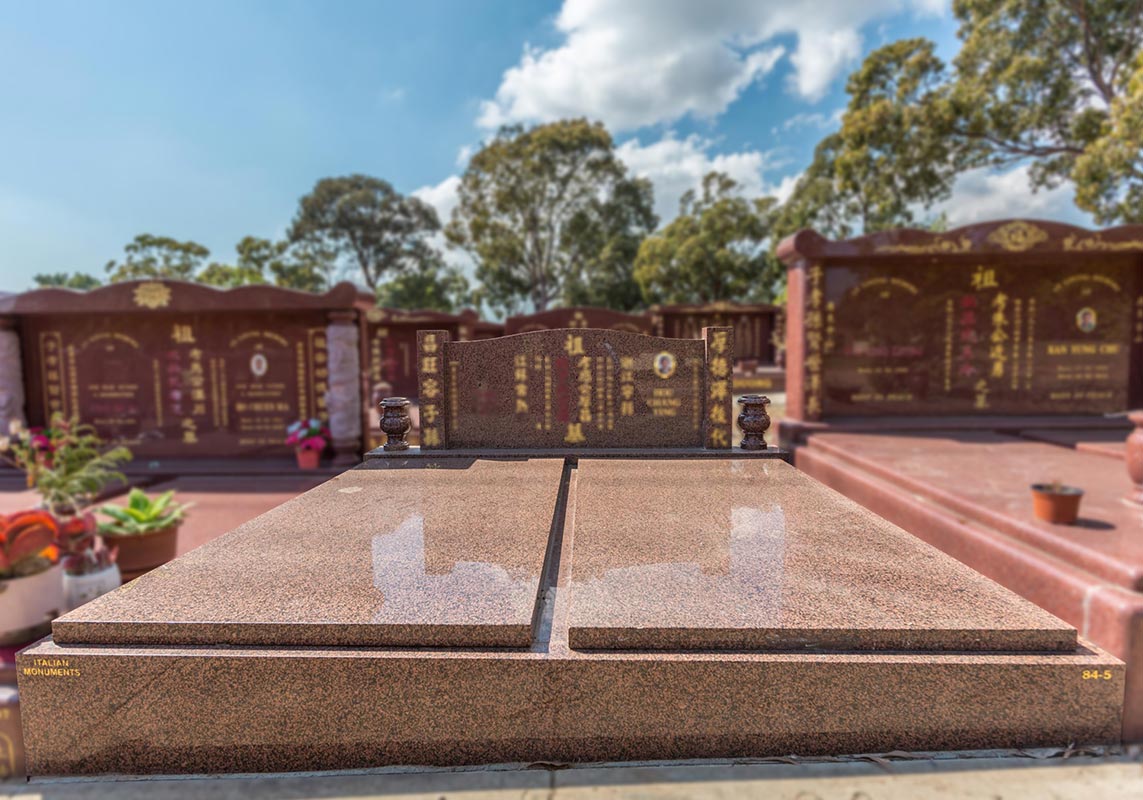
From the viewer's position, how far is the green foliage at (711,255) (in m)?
24.8

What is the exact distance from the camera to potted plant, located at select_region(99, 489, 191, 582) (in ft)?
12.5

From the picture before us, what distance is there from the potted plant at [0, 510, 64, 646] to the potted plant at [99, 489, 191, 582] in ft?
3.72

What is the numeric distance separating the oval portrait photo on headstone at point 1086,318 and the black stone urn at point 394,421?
8.06 meters

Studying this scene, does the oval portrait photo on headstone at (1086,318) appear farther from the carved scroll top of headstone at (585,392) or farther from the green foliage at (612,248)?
the green foliage at (612,248)

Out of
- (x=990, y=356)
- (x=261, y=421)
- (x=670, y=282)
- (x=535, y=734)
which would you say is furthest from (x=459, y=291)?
(x=535, y=734)

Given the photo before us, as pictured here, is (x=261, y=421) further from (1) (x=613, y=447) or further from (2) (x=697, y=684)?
(2) (x=697, y=684)

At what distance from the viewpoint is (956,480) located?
458 centimetres

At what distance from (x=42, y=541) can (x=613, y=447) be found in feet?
10.0

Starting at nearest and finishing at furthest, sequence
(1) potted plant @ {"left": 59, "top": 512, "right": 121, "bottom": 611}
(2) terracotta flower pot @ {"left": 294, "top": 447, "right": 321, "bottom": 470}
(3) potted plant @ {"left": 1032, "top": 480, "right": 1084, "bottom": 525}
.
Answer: (1) potted plant @ {"left": 59, "top": 512, "right": 121, "bottom": 611}, (3) potted plant @ {"left": 1032, "top": 480, "right": 1084, "bottom": 525}, (2) terracotta flower pot @ {"left": 294, "top": 447, "right": 321, "bottom": 470}

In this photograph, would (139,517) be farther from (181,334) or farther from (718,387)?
(181,334)

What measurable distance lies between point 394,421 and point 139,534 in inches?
69.1

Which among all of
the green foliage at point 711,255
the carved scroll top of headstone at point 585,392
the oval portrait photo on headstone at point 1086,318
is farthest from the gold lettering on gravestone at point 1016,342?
the green foliage at point 711,255

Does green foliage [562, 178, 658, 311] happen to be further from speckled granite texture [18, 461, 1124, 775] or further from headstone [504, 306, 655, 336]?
speckled granite texture [18, 461, 1124, 775]

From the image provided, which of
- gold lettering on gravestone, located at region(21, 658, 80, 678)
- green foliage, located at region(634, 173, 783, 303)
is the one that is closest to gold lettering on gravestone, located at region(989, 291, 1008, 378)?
gold lettering on gravestone, located at region(21, 658, 80, 678)
